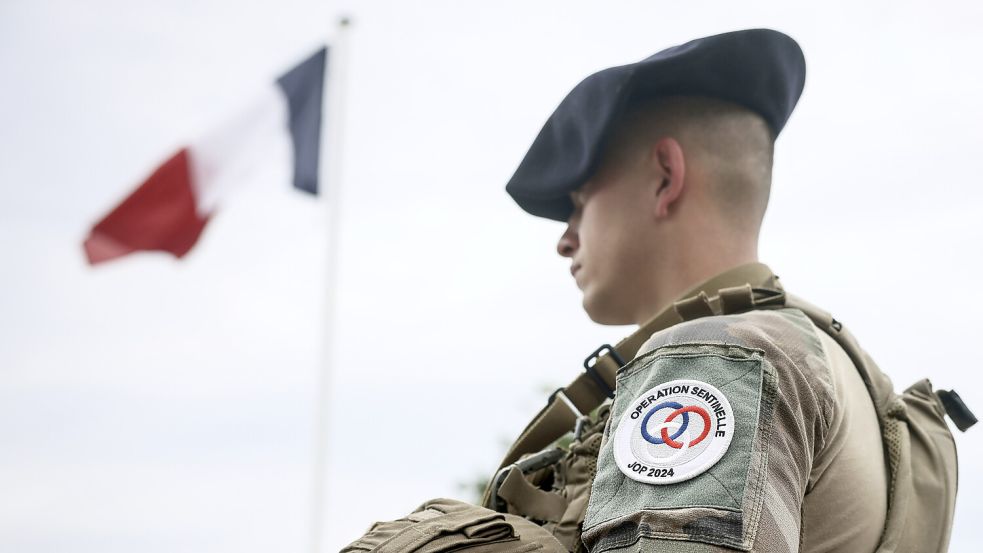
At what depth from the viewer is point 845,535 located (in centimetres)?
197

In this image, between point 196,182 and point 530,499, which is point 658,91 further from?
point 196,182

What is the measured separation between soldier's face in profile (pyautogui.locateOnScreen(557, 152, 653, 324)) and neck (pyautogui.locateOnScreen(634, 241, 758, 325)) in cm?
5

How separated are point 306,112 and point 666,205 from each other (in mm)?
8649

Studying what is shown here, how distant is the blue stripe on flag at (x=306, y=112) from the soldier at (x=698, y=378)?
26.0 ft

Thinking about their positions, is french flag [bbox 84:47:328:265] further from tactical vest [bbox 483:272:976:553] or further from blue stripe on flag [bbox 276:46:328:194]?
tactical vest [bbox 483:272:976:553]

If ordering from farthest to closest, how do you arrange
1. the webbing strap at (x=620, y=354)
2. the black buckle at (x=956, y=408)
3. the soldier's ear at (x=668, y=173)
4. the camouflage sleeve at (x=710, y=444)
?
the soldier's ear at (x=668, y=173)
the black buckle at (x=956, y=408)
the webbing strap at (x=620, y=354)
the camouflage sleeve at (x=710, y=444)

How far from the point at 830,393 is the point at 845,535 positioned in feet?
0.88

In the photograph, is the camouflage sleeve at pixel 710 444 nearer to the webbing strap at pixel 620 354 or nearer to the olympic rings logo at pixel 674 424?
the olympic rings logo at pixel 674 424

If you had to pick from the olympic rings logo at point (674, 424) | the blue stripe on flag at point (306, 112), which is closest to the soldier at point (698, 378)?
the olympic rings logo at point (674, 424)

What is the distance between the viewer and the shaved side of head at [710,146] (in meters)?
2.63

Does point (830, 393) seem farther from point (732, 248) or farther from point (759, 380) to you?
point (732, 248)

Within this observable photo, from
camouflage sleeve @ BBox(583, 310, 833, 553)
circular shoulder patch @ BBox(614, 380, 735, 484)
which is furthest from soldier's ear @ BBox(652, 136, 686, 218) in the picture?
circular shoulder patch @ BBox(614, 380, 735, 484)

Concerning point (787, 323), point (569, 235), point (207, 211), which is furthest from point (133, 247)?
point (787, 323)

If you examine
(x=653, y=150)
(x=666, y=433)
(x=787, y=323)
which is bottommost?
(x=666, y=433)
